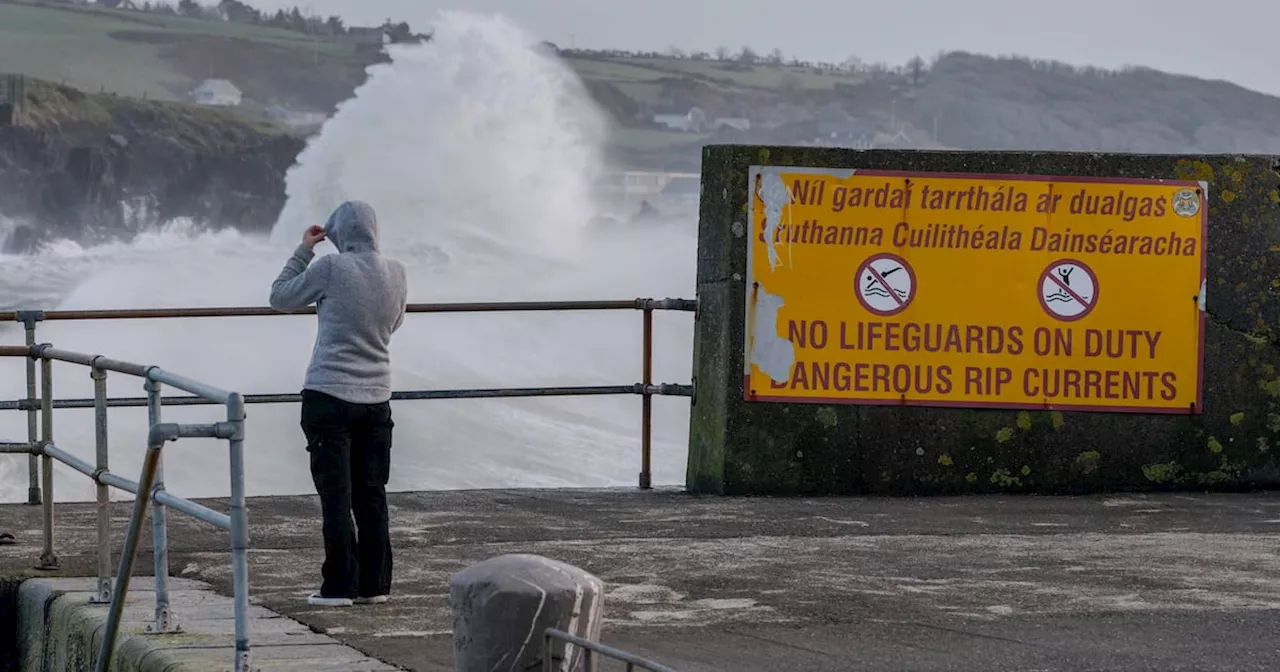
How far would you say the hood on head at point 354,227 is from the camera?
7145 millimetres

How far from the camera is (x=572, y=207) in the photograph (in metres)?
78.3

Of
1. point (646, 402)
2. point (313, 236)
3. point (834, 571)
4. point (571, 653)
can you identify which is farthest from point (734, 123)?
point (571, 653)

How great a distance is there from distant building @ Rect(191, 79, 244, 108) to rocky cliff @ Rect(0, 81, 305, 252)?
3.00m

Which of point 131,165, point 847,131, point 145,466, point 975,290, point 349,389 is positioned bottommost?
point 145,466

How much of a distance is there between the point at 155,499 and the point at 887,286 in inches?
204

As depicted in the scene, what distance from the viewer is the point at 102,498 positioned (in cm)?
676

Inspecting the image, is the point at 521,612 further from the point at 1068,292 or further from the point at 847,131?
the point at 847,131

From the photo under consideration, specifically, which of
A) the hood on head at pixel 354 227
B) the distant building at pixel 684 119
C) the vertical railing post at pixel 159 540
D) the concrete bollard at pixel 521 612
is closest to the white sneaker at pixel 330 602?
the vertical railing post at pixel 159 540

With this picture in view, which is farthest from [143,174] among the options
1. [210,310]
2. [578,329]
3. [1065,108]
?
[210,310]

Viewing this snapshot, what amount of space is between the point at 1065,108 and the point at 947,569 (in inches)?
4869

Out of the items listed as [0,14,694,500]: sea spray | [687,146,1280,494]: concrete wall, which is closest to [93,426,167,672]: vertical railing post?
[687,146,1280,494]: concrete wall

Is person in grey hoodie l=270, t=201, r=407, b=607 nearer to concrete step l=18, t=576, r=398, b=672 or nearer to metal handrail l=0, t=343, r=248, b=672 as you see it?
concrete step l=18, t=576, r=398, b=672

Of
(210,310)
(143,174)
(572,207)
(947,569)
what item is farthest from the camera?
(143,174)

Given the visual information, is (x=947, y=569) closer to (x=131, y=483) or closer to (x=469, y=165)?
(x=131, y=483)
